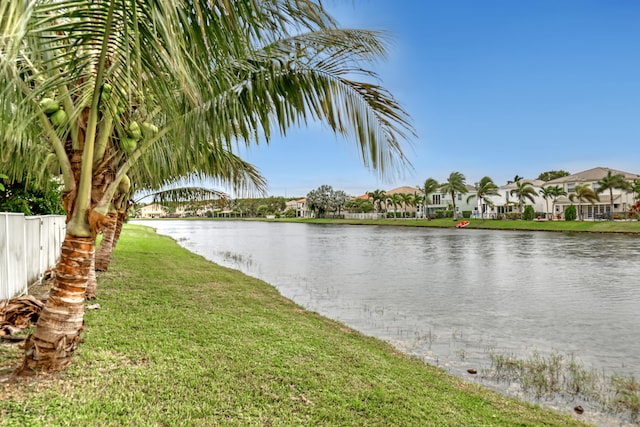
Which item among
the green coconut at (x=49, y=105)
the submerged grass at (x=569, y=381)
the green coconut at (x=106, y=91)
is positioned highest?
the green coconut at (x=106, y=91)

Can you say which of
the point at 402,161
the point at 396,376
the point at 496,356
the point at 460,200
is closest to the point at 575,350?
the point at 496,356

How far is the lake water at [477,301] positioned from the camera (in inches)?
315

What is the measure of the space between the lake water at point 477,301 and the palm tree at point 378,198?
2802 inches

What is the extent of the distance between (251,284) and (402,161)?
353 inches

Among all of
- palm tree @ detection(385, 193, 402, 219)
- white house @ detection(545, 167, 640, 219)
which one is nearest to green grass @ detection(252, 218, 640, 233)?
white house @ detection(545, 167, 640, 219)

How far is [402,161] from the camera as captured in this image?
459 centimetres

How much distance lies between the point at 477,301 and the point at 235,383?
9.80m

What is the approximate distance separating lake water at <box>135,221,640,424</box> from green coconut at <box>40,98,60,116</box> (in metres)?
6.41

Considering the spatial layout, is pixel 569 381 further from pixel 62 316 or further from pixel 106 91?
pixel 106 91

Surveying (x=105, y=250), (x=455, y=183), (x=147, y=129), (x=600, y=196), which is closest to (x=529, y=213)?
(x=600, y=196)

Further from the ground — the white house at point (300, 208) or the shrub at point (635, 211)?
the white house at point (300, 208)

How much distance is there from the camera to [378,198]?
9444 cm

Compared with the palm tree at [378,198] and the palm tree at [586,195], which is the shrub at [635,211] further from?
the palm tree at [378,198]

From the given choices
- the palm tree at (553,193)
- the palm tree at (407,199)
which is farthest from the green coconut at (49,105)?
the palm tree at (407,199)
